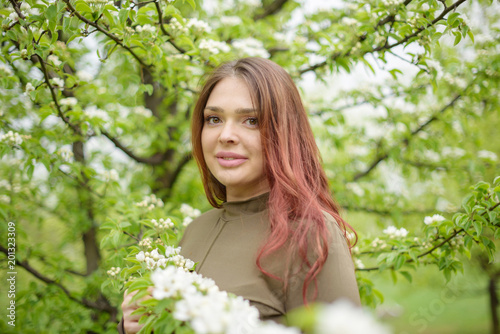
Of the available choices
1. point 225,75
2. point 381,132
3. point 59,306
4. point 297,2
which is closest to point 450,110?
point 381,132

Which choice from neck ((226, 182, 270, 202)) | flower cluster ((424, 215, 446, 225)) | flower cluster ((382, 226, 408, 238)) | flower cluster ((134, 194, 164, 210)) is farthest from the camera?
flower cluster ((134, 194, 164, 210))

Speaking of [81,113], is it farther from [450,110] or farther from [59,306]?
[450,110]

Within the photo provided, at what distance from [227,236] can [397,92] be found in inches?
100

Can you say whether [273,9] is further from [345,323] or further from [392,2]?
[345,323]

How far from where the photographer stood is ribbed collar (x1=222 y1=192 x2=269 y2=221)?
1878mm

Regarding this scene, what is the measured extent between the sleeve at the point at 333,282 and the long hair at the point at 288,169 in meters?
0.02

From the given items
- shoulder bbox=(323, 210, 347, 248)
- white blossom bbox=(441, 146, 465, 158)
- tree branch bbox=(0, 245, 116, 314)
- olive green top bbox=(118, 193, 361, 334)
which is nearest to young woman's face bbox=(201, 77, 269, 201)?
olive green top bbox=(118, 193, 361, 334)

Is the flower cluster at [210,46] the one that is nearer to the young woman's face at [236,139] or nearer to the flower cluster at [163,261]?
the young woman's face at [236,139]

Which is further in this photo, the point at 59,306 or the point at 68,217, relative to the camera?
the point at 68,217

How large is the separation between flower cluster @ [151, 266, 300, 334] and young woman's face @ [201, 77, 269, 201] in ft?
2.63

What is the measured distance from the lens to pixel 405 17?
2133mm

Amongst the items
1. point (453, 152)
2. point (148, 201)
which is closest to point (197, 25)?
point (148, 201)

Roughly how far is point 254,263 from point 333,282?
360 mm

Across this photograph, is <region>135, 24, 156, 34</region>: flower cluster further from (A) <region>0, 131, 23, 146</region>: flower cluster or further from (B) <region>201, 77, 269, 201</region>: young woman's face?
(A) <region>0, 131, 23, 146</region>: flower cluster
